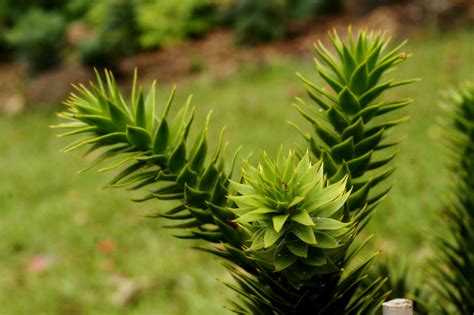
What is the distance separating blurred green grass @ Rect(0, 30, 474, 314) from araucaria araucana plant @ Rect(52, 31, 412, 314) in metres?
1.53

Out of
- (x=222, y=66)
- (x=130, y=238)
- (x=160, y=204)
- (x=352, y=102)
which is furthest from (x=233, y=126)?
(x=352, y=102)

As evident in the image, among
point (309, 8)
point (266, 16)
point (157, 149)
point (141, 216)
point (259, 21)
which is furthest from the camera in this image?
point (309, 8)

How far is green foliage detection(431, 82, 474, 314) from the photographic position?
1454 mm

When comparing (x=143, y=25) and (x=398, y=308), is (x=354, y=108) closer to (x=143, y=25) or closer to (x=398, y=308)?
(x=398, y=308)

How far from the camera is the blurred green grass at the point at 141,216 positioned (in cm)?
451

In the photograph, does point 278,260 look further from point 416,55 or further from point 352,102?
point 416,55

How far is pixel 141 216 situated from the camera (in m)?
3.02

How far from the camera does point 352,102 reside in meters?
1.18

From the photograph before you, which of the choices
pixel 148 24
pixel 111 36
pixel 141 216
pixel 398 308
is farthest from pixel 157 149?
pixel 148 24

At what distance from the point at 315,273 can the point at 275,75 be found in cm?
852

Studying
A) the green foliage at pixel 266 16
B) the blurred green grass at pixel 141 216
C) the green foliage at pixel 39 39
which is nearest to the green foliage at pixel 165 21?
the green foliage at pixel 266 16

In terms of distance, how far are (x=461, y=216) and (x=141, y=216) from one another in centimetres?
179

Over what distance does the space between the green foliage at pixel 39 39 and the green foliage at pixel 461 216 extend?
34.9ft

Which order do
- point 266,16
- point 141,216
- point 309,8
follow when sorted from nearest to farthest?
point 141,216 < point 266,16 < point 309,8
